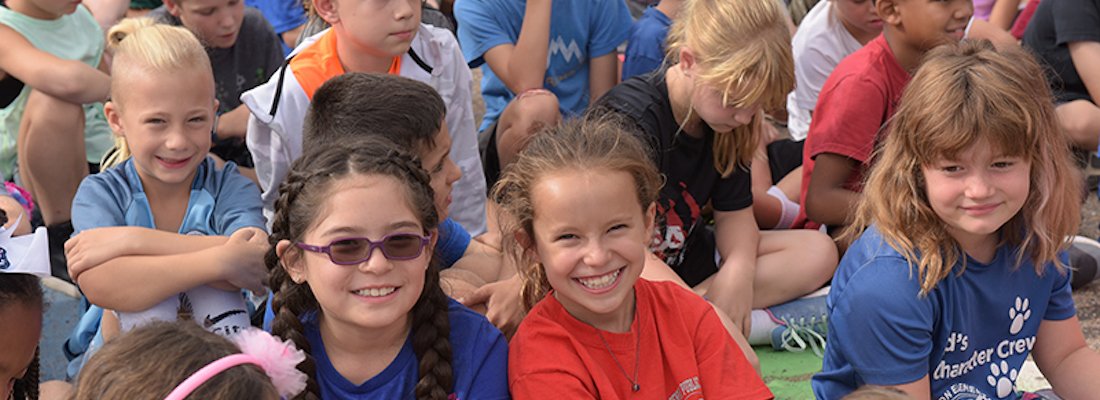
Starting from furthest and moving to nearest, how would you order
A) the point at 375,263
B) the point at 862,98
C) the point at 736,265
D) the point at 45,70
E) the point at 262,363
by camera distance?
1. the point at 45,70
2. the point at 862,98
3. the point at 736,265
4. the point at 375,263
5. the point at 262,363

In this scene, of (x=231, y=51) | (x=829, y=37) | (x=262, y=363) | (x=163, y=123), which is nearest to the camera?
(x=262, y=363)

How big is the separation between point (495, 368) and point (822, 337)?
125 cm

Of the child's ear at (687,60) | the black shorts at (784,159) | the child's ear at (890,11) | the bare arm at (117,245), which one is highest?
the child's ear at (890,11)

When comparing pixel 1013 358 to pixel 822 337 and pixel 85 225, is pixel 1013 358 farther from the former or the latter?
pixel 85 225

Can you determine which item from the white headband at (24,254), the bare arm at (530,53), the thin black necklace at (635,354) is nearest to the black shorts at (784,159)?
the bare arm at (530,53)

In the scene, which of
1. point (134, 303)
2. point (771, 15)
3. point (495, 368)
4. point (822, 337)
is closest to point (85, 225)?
point (134, 303)

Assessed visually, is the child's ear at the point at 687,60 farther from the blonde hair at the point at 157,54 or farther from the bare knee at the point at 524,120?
the blonde hair at the point at 157,54

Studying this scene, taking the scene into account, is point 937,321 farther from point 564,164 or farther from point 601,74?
point 601,74

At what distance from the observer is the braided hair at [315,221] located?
164cm

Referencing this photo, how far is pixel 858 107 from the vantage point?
2.70 metres

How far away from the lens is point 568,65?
3455 mm

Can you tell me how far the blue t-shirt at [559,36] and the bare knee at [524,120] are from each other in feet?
1.31

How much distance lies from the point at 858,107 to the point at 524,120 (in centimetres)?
103

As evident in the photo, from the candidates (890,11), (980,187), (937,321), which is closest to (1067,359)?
(937,321)
